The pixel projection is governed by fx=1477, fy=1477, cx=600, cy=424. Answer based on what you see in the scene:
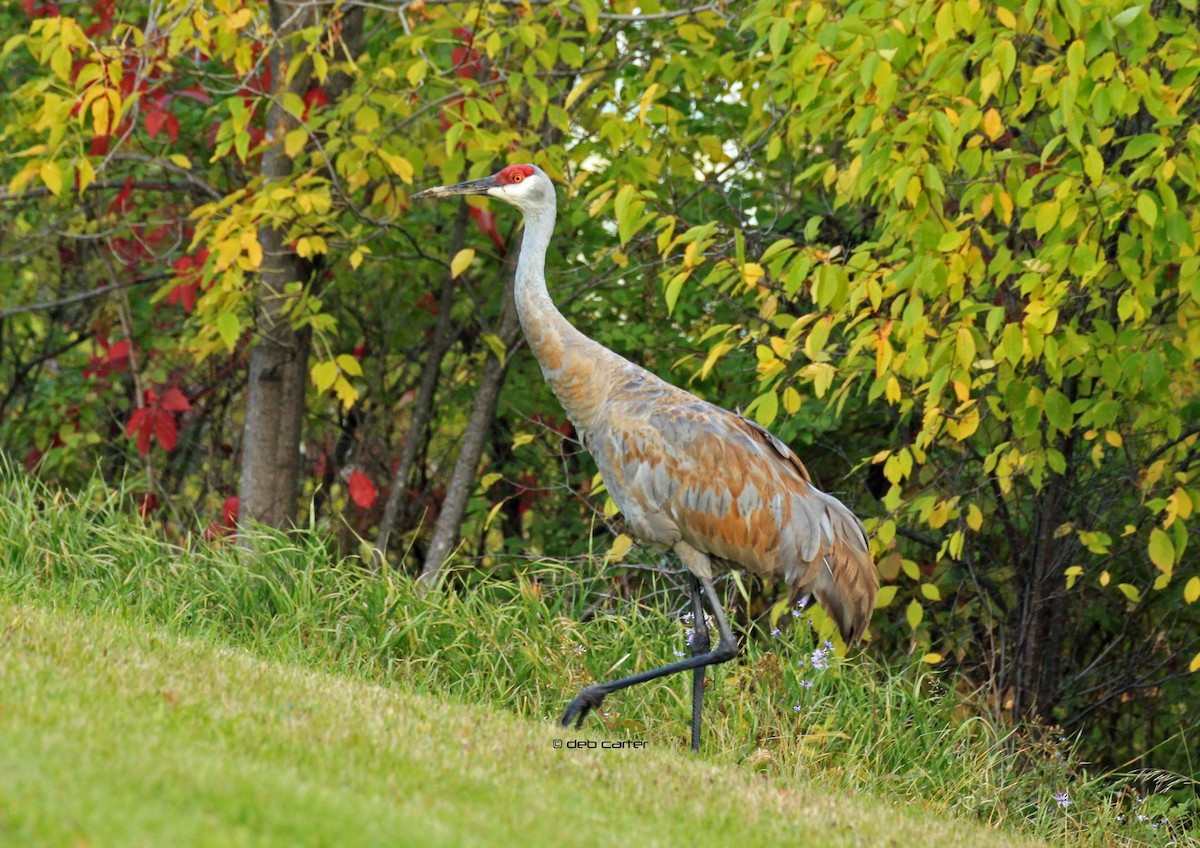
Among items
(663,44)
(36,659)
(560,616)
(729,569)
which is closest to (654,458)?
(729,569)

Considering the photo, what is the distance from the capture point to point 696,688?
587 cm

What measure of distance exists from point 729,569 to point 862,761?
3.27 feet

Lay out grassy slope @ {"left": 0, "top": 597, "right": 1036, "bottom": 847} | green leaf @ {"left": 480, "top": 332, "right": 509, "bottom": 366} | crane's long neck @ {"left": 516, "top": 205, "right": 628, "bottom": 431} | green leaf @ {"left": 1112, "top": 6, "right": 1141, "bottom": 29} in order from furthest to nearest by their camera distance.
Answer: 1. green leaf @ {"left": 480, "top": 332, "right": 509, "bottom": 366}
2. crane's long neck @ {"left": 516, "top": 205, "right": 628, "bottom": 431}
3. green leaf @ {"left": 1112, "top": 6, "right": 1141, "bottom": 29}
4. grassy slope @ {"left": 0, "top": 597, "right": 1036, "bottom": 847}

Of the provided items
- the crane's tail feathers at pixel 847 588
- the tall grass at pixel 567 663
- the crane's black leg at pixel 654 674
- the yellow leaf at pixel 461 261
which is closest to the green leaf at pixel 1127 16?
the crane's tail feathers at pixel 847 588

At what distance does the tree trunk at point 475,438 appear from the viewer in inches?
334

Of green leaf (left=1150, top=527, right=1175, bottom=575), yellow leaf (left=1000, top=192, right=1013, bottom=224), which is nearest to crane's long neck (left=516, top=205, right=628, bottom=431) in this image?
yellow leaf (left=1000, top=192, right=1013, bottom=224)

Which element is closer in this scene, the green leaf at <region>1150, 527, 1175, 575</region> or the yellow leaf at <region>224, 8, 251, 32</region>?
the green leaf at <region>1150, 527, 1175, 575</region>

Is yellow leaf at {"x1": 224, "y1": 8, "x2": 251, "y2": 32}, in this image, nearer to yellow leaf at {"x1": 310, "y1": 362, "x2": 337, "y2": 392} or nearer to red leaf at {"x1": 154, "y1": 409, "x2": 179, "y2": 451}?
yellow leaf at {"x1": 310, "y1": 362, "x2": 337, "y2": 392}

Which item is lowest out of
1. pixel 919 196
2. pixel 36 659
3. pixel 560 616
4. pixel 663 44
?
pixel 560 616

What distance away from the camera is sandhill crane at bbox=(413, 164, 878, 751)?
5848mm

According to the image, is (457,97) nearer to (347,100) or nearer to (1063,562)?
(347,100)

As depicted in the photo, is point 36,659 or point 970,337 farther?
point 970,337

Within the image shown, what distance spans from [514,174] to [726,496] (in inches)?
67.8

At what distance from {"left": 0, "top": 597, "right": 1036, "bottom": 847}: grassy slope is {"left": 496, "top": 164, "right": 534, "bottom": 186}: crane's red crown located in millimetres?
2277
